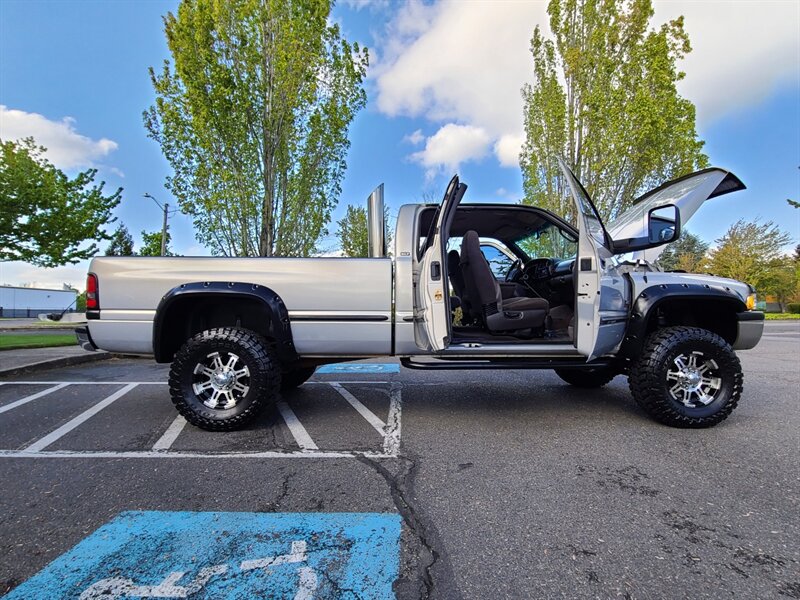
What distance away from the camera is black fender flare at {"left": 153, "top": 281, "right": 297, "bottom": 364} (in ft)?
11.8

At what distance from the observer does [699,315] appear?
13.9 ft

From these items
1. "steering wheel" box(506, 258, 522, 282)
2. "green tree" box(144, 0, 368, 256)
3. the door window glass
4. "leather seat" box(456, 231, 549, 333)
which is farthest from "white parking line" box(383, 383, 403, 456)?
"green tree" box(144, 0, 368, 256)

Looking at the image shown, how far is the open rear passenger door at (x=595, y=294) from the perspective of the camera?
12.0 feet

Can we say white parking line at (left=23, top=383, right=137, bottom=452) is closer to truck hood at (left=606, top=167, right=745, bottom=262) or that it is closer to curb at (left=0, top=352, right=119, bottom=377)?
curb at (left=0, top=352, right=119, bottom=377)

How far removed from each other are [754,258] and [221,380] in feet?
136

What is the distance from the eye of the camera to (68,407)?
14.6 feet

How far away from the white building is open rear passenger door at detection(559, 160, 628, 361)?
163 feet

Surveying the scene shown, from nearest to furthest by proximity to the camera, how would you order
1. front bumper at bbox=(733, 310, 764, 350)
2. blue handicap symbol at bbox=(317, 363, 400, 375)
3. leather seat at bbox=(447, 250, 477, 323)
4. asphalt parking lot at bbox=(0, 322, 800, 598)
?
asphalt parking lot at bbox=(0, 322, 800, 598) < front bumper at bbox=(733, 310, 764, 350) < leather seat at bbox=(447, 250, 477, 323) < blue handicap symbol at bbox=(317, 363, 400, 375)

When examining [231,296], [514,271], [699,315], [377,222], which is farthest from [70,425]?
[699,315]

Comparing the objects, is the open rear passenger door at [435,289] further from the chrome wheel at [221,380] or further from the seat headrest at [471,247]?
the chrome wheel at [221,380]

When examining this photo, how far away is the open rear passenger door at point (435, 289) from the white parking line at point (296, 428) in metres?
1.23

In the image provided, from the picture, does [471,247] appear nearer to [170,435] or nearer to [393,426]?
[393,426]

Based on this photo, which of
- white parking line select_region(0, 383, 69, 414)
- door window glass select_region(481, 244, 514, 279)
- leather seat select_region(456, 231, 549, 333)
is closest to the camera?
leather seat select_region(456, 231, 549, 333)

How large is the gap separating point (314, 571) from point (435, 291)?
2296 millimetres
